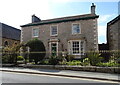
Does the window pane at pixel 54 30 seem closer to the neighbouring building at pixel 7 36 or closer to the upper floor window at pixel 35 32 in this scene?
the upper floor window at pixel 35 32

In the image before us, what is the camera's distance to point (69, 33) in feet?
67.9

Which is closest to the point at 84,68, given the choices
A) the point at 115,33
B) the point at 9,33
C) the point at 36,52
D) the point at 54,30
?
the point at 36,52

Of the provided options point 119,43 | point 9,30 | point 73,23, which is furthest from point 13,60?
point 9,30

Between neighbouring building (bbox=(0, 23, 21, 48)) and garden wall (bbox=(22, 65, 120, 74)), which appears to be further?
neighbouring building (bbox=(0, 23, 21, 48))

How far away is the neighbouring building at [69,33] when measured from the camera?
19250 mm

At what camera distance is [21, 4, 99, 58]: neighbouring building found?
19250 millimetres

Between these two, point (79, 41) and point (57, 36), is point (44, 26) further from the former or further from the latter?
point (79, 41)

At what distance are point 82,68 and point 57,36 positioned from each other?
10391 mm

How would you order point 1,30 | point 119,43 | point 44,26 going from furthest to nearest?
point 1,30 < point 44,26 < point 119,43

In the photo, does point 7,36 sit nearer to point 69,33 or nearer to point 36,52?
point 69,33

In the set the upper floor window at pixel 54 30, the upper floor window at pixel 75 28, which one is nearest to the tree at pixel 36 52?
the upper floor window at pixel 54 30

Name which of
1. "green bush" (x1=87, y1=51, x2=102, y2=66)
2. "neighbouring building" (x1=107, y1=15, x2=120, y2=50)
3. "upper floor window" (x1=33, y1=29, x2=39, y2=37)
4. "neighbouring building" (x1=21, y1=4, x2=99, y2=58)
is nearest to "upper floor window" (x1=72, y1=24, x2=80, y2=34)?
"neighbouring building" (x1=21, y1=4, x2=99, y2=58)

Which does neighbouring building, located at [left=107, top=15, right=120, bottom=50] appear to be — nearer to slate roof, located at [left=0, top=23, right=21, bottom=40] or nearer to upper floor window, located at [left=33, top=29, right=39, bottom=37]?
upper floor window, located at [left=33, top=29, right=39, bottom=37]

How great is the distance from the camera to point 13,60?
628 inches
